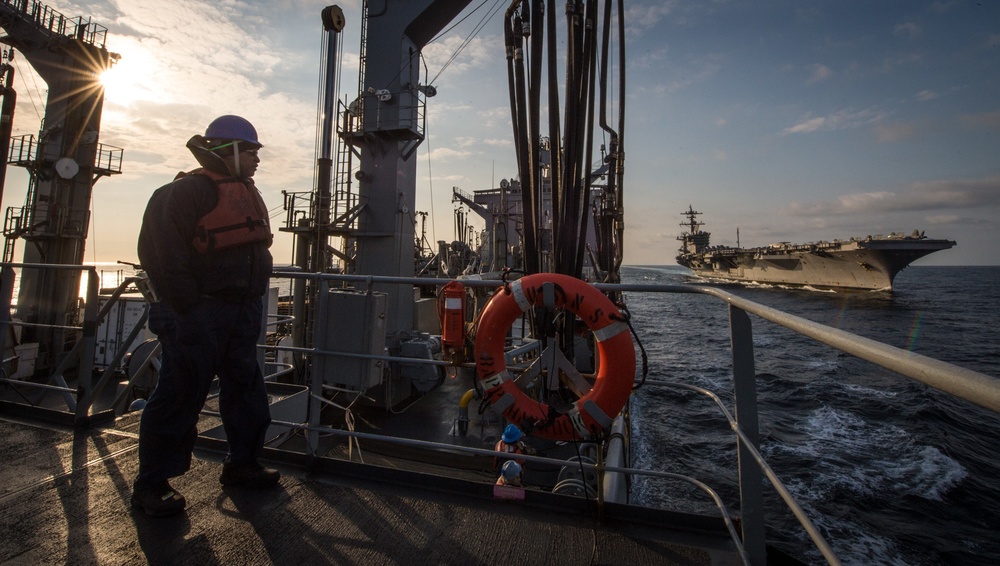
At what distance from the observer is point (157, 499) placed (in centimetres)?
217

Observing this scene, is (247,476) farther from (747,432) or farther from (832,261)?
(832,261)

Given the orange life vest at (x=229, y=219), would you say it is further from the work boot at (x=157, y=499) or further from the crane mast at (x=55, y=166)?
the crane mast at (x=55, y=166)

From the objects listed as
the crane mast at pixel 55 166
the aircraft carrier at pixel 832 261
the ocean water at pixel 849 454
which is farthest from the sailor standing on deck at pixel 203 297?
the aircraft carrier at pixel 832 261

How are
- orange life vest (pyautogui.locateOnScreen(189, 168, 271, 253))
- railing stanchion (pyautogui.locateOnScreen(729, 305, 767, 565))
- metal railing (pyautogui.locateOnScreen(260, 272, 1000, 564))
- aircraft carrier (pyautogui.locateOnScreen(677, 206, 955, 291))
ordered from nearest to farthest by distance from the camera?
metal railing (pyautogui.locateOnScreen(260, 272, 1000, 564)), railing stanchion (pyautogui.locateOnScreen(729, 305, 767, 565)), orange life vest (pyautogui.locateOnScreen(189, 168, 271, 253)), aircraft carrier (pyautogui.locateOnScreen(677, 206, 955, 291))

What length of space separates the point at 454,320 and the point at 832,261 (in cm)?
4814

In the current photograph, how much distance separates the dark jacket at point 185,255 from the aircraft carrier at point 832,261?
43658 millimetres

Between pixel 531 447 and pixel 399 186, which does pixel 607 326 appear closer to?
pixel 531 447

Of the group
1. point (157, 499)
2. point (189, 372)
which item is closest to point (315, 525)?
point (157, 499)

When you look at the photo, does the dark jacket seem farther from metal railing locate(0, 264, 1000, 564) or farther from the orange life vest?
metal railing locate(0, 264, 1000, 564)

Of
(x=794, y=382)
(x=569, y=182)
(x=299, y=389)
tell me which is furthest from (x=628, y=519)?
(x=794, y=382)

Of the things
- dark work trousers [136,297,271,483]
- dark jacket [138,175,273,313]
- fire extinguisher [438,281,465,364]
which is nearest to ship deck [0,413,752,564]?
dark work trousers [136,297,271,483]

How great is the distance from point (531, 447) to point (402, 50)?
7.96m

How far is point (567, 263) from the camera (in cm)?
338

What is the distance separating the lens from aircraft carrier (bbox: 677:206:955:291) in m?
34.3
